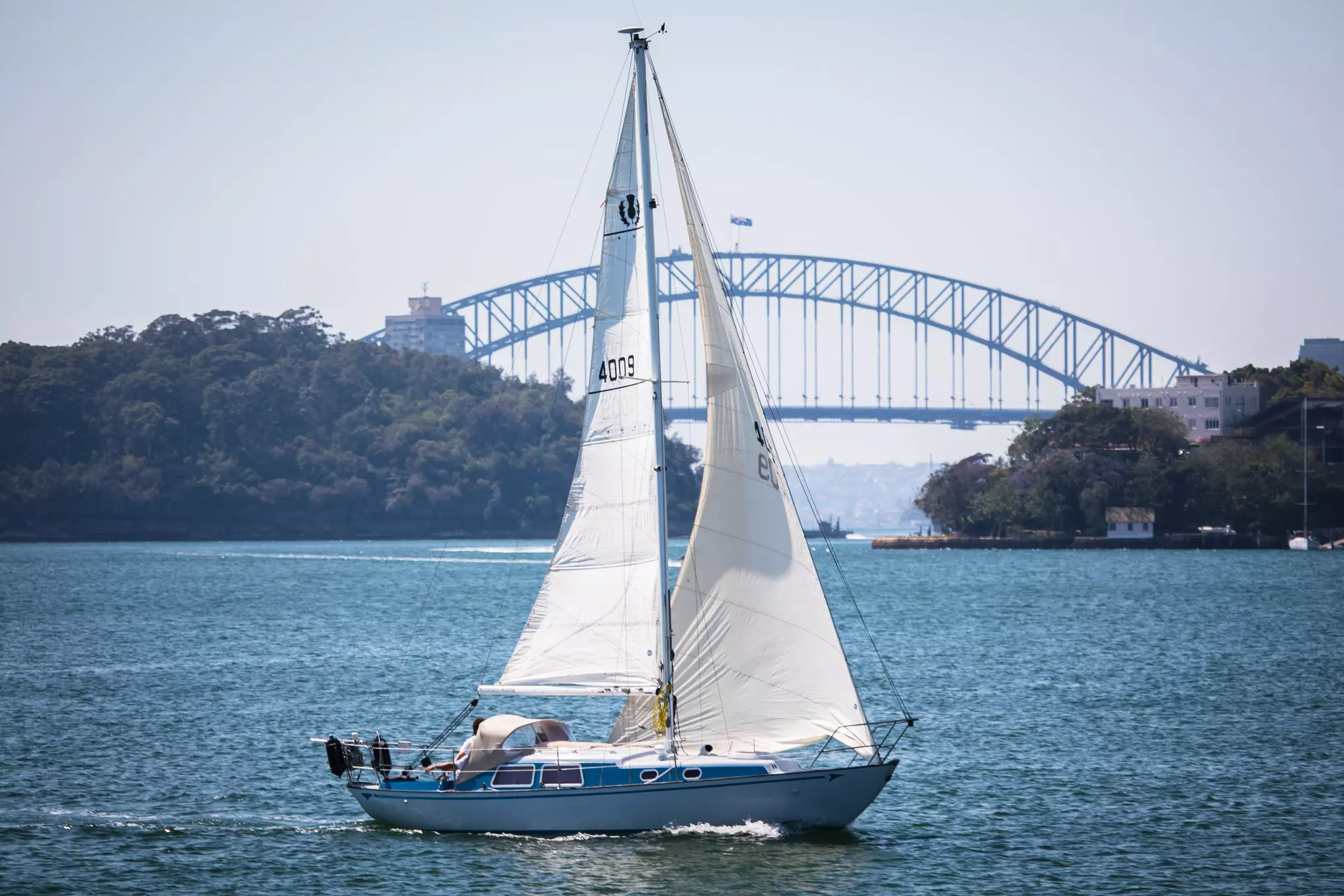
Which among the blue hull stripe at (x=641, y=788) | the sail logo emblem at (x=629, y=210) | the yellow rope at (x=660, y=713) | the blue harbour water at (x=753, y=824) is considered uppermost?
the sail logo emblem at (x=629, y=210)

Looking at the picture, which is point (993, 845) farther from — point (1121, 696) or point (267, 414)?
point (267, 414)

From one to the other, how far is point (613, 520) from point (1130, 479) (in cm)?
10366

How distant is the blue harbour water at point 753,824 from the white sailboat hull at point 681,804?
9.7 inches

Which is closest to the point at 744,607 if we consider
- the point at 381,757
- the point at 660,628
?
the point at 660,628

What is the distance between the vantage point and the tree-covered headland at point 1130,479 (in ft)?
378

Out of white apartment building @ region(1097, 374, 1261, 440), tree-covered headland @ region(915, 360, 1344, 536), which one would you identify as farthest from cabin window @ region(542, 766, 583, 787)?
white apartment building @ region(1097, 374, 1261, 440)

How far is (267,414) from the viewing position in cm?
16275

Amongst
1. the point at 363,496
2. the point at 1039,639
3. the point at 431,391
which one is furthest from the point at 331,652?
the point at 431,391

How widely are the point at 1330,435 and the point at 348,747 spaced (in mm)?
109522

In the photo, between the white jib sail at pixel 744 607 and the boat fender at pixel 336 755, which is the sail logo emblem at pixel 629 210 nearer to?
the white jib sail at pixel 744 607

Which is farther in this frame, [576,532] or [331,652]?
[331,652]

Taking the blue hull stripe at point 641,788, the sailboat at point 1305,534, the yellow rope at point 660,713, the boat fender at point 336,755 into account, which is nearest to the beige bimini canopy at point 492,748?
the blue hull stripe at point 641,788

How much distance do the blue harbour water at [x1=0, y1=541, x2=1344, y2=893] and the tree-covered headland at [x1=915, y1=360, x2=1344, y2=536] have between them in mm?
49351

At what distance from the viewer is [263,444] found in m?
160
